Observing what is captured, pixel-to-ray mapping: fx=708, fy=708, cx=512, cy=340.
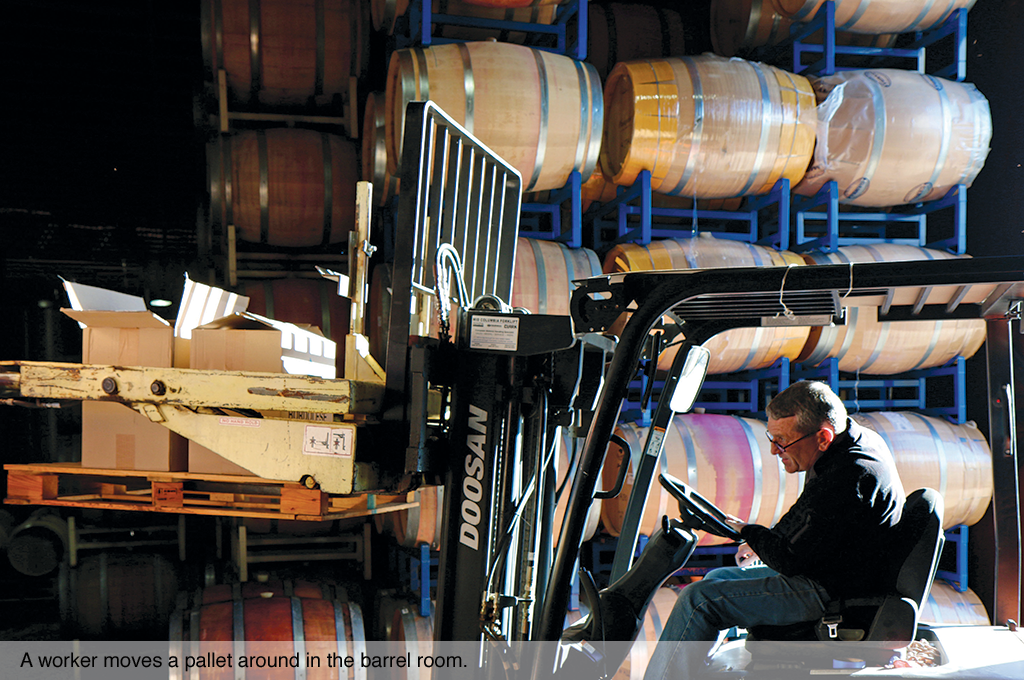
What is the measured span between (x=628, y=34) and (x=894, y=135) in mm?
2319

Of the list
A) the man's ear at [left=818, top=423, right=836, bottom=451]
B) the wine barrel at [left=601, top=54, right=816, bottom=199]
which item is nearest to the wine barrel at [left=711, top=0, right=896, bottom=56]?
the wine barrel at [left=601, top=54, right=816, bottom=199]

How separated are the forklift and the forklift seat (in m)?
0.04

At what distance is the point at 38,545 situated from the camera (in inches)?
213

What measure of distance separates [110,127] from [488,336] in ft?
19.1

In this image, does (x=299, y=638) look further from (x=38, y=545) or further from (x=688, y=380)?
(x=688, y=380)

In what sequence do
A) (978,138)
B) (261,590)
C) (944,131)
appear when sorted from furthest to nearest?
(978,138) → (944,131) → (261,590)

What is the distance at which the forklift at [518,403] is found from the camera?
2.23 m

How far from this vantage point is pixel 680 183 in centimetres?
541

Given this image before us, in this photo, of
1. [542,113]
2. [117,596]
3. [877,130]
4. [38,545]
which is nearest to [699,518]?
[542,113]

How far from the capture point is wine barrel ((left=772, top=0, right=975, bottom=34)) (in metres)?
5.59

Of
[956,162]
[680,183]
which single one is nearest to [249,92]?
[680,183]

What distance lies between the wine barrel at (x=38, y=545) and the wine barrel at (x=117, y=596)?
19cm

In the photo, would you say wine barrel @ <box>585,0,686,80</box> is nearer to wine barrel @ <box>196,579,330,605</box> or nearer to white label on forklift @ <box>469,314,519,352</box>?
white label on forklift @ <box>469,314,519,352</box>

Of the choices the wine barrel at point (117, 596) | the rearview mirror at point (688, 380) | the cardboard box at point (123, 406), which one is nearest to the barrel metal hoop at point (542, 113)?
the rearview mirror at point (688, 380)
